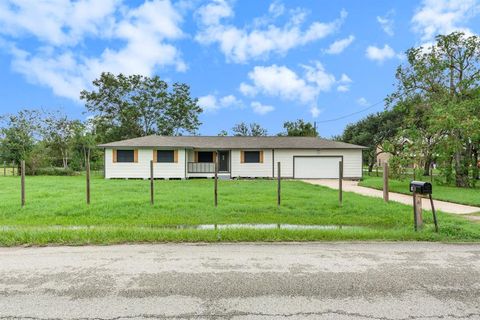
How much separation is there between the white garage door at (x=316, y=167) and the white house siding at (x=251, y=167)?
6.60 feet

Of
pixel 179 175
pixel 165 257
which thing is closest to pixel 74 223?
pixel 165 257

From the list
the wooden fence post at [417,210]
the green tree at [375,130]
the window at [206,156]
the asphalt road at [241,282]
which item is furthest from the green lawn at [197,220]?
the green tree at [375,130]

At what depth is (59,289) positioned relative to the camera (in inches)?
133

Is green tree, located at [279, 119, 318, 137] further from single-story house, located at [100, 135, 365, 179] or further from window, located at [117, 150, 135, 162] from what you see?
window, located at [117, 150, 135, 162]

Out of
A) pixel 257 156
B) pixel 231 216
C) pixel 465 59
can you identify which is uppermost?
pixel 465 59

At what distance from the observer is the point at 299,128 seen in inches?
1838

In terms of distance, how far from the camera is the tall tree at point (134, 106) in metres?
37.4

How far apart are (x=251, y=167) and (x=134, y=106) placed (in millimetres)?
19952

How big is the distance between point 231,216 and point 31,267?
15.4 ft

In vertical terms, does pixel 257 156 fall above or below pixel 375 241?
above

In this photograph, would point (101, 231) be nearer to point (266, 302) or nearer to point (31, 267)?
point (31, 267)

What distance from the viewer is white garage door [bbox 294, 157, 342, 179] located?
23.8 meters

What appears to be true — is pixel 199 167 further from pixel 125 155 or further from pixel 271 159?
pixel 271 159

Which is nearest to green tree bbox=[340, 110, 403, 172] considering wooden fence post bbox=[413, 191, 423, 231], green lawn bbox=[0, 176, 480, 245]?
green lawn bbox=[0, 176, 480, 245]
